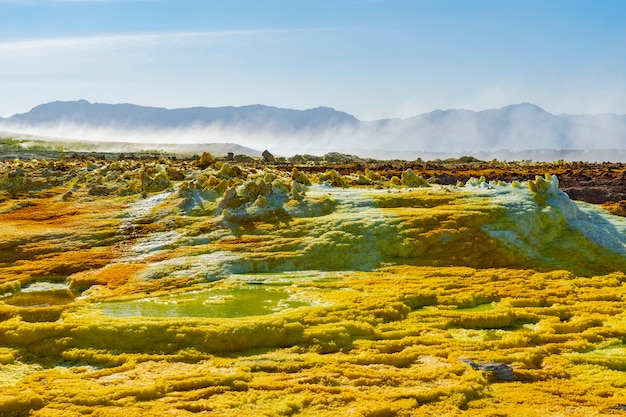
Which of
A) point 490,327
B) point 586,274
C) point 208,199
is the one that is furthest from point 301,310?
point 208,199

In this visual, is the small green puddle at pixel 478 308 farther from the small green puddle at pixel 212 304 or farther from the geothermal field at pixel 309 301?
the small green puddle at pixel 212 304

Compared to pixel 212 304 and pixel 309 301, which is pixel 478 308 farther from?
pixel 212 304

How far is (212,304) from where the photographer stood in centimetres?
3462

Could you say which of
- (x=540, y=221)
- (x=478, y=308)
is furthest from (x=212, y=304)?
(x=540, y=221)

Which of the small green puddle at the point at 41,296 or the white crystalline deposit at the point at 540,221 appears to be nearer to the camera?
the small green puddle at the point at 41,296

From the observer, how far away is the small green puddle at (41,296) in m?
36.2

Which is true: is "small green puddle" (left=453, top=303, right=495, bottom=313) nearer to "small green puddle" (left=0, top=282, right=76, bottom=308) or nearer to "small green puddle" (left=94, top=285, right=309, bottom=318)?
"small green puddle" (left=94, top=285, right=309, bottom=318)

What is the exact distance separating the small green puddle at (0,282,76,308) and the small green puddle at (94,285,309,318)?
13.6 ft

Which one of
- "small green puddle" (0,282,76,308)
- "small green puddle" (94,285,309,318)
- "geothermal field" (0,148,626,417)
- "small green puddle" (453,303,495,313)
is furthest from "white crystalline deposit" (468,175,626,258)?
"small green puddle" (0,282,76,308)

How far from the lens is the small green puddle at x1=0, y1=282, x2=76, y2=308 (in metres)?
36.2

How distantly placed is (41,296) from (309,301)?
18.0 metres

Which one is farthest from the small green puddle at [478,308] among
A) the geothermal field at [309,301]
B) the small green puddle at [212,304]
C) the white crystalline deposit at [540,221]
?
the white crystalline deposit at [540,221]

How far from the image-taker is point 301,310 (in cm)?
3194

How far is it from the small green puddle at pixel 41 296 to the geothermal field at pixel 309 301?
0.17m
